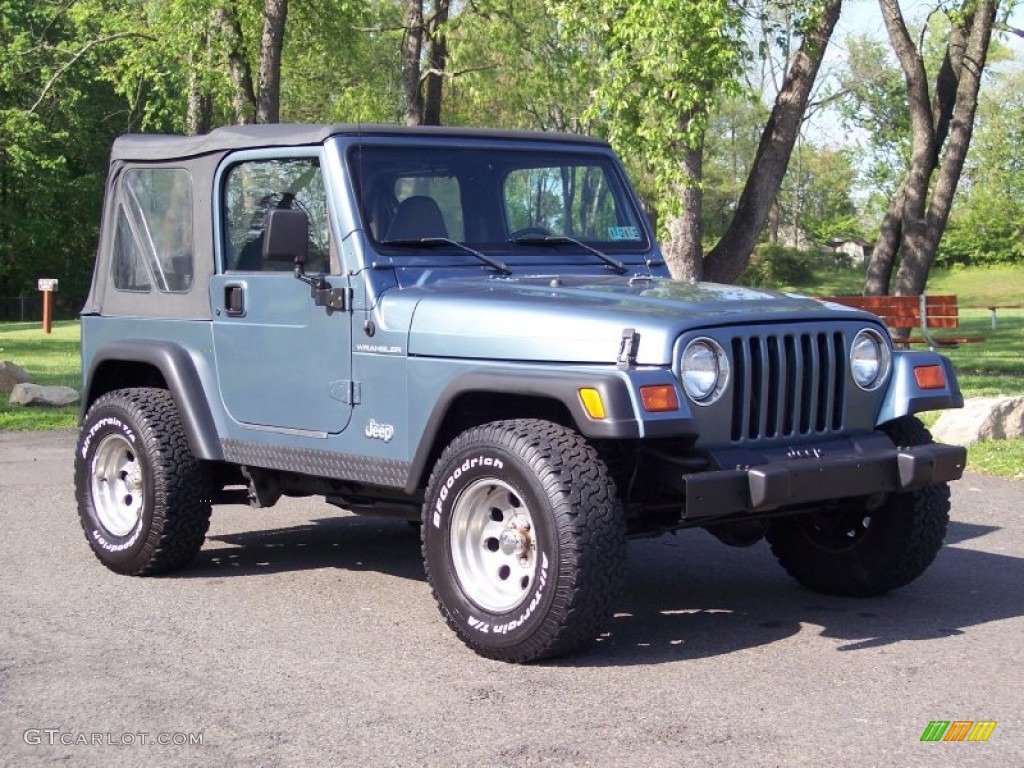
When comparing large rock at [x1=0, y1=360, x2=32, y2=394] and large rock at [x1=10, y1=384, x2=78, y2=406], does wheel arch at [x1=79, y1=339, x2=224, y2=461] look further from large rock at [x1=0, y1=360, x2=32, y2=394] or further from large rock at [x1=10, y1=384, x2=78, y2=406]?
large rock at [x1=0, y1=360, x2=32, y2=394]

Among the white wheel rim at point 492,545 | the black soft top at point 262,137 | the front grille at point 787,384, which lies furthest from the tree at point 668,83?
the white wheel rim at point 492,545

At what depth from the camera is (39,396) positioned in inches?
624

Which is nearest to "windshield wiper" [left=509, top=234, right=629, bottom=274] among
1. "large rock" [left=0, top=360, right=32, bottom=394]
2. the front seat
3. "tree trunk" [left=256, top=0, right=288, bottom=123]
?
the front seat

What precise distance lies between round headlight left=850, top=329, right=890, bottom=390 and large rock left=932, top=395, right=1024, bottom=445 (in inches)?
237

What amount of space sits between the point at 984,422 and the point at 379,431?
7.08 meters

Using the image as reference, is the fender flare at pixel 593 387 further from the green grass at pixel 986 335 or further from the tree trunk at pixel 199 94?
the tree trunk at pixel 199 94

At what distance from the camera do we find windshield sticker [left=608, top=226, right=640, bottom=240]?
24.1 feet

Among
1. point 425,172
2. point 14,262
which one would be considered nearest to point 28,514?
point 425,172

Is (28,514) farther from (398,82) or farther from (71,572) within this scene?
(398,82)

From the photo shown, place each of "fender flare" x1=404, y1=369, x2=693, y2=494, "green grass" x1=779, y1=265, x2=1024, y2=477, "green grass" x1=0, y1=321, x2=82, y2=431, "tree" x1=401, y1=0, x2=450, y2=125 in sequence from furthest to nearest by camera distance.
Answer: "tree" x1=401, y1=0, x2=450, y2=125, "green grass" x1=0, y1=321, x2=82, y2=431, "green grass" x1=779, y1=265, x2=1024, y2=477, "fender flare" x1=404, y1=369, x2=693, y2=494

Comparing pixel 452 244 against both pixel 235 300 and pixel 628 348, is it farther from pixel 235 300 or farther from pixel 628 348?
pixel 628 348

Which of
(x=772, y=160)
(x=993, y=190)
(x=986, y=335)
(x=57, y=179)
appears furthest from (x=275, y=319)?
(x=993, y=190)

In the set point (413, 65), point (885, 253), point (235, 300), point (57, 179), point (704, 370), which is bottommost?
point (704, 370)

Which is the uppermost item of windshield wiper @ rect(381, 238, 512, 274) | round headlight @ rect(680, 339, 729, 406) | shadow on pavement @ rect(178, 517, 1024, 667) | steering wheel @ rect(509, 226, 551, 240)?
steering wheel @ rect(509, 226, 551, 240)
